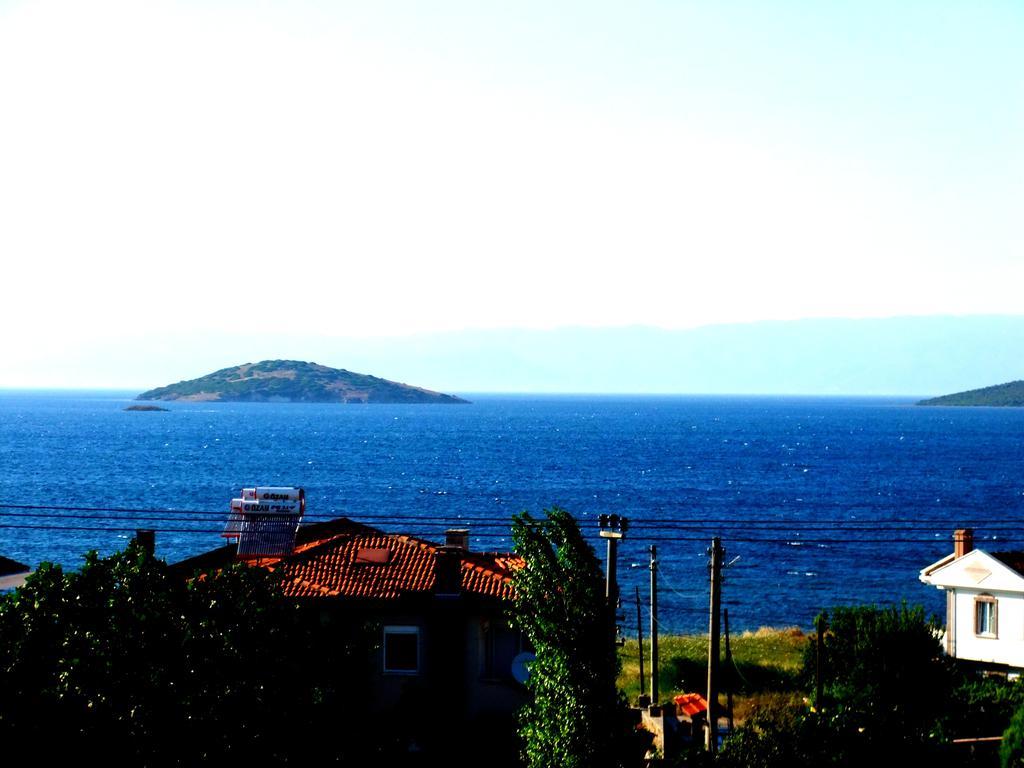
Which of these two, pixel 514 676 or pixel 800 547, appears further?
pixel 800 547

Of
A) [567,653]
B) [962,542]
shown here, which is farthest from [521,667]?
[962,542]

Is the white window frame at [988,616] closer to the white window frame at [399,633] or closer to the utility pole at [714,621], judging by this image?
the utility pole at [714,621]

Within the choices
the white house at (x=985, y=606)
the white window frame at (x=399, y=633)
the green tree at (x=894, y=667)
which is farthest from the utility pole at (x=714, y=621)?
the white house at (x=985, y=606)

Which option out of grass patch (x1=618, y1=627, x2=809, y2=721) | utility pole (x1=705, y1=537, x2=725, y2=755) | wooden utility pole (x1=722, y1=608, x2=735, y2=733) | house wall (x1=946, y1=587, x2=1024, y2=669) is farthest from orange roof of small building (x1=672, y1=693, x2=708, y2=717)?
house wall (x1=946, y1=587, x2=1024, y2=669)

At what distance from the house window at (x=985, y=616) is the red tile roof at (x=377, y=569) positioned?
21.8 meters

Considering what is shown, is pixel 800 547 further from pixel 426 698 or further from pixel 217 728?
pixel 217 728

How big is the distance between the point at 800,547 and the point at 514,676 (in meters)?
67.6

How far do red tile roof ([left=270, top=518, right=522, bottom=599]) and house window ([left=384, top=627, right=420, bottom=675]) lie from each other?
93 cm

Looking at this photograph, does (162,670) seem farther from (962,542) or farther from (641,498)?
(641,498)

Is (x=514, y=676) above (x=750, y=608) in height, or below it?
above

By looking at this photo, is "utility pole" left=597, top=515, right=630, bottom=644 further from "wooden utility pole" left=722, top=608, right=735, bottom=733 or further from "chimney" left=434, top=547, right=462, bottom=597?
"wooden utility pole" left=722, top=608, right=735, bottom=733

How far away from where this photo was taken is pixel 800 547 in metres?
91.4

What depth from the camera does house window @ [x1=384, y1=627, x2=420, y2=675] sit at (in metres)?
28.2

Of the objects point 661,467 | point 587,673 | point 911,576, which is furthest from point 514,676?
point 661,467
